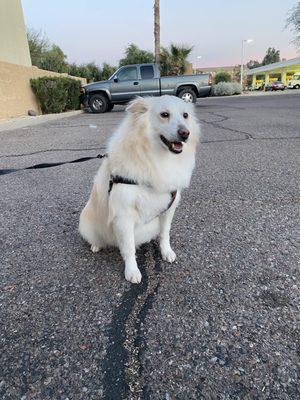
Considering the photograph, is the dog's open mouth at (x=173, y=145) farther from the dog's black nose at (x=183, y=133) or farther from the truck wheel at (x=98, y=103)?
the truck wheel at (x=98, y=103)

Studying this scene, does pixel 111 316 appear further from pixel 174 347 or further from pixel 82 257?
pixel 82 257

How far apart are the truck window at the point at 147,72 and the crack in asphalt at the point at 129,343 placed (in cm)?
1546

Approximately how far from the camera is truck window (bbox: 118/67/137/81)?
53.8 feet

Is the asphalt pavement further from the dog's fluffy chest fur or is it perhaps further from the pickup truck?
the pickup truck

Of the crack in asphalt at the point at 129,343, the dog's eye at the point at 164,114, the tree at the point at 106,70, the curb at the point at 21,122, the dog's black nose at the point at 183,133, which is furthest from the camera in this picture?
the tree at the point at 106,70

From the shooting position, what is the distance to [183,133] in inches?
86.0

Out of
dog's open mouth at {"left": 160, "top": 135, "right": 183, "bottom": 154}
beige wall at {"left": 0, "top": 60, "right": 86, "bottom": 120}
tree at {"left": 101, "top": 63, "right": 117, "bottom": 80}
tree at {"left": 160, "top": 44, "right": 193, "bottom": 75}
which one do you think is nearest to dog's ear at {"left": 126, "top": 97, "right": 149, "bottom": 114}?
dog's open mouth at {"left": 160, "top": 135, "right": 183, "bottom": 154}

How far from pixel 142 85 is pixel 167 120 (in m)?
15.1

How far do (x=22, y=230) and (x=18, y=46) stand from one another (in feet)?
63.0

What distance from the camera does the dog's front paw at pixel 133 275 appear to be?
233 centimetres

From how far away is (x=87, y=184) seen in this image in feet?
15.5

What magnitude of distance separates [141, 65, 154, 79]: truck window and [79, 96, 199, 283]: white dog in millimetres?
14892

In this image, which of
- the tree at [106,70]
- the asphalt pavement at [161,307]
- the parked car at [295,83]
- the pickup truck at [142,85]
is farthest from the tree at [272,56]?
the asphalt pavement at [161,307]

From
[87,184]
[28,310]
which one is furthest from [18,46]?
[28,310]
